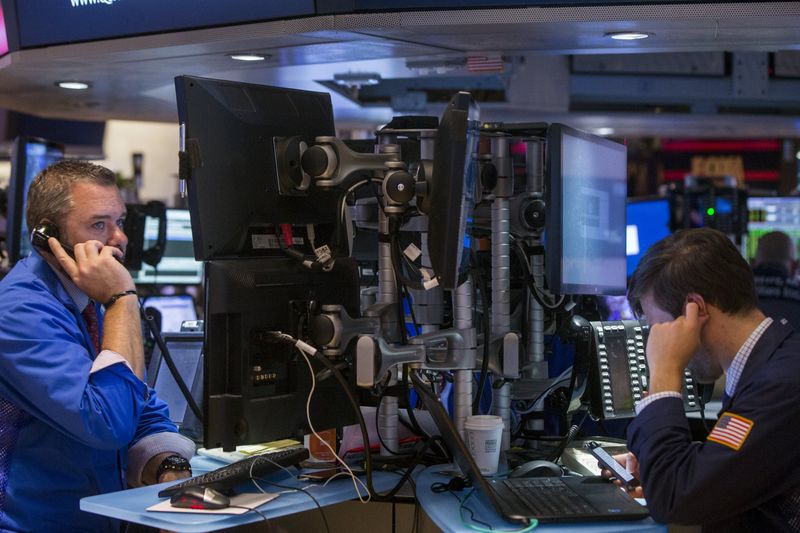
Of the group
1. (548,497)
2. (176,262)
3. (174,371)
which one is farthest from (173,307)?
(548,497)

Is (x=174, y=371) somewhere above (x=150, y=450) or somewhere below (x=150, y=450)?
above

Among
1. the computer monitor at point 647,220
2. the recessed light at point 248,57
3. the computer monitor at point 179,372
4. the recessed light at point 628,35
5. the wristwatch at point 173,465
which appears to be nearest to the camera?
the wristwatch at point 173,465

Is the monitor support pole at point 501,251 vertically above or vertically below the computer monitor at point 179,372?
above

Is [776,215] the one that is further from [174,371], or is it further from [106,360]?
[106,360]

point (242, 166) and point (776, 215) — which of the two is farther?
point (776, 215)

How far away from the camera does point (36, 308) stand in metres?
2.43

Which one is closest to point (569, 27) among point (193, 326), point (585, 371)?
point (585, 371)

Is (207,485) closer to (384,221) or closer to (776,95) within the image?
(384,221)

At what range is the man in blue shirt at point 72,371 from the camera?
2334mm

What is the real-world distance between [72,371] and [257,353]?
0.42 metres

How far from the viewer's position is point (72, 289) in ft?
8.59

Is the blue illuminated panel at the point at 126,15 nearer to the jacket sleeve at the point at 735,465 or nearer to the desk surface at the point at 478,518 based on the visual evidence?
the desk surface at the point at 478,518

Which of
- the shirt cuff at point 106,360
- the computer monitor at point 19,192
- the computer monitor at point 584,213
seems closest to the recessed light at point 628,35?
the computer monitor at point 584,213

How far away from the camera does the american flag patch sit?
2.02 m
